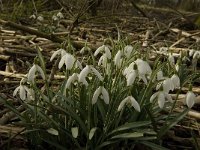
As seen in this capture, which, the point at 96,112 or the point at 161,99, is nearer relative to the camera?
the point at 161,99

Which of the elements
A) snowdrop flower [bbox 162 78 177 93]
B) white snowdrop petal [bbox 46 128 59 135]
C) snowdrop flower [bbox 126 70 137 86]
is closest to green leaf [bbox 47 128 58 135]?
white snowdrop petal [bbox 46 128 59 135]

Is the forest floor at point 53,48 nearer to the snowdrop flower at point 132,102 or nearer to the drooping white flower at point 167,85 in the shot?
the drooping white flower at point 167,85

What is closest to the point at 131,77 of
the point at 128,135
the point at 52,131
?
the point at 128,135

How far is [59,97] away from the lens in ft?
8.22

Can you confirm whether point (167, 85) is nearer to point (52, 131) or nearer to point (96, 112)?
point (96, 112)

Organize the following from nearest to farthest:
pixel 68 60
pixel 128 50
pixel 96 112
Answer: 1. pixel 68 60
2. pixel 96 112
3. pixel 128 50

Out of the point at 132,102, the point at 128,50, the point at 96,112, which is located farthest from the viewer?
the point at 128,50

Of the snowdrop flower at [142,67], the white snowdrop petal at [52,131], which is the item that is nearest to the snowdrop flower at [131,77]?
the snowdrop flower at [142,67]

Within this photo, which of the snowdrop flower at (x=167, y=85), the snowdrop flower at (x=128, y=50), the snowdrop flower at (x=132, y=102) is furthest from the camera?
the snowdrop flower at (x=128, y=50)

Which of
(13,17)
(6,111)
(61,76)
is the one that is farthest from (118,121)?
(13,17)

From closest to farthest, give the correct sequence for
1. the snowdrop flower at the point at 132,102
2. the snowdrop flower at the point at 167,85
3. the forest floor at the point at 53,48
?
the snowdrop flower at the point at 132,102 < the snowdrop flower at the point at 167,85 < the forest floor at the point at 53,48

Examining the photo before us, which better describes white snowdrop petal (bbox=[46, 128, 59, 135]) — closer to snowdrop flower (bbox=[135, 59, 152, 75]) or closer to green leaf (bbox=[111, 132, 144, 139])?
green leaf (bbox=[111, 132, 144, 139])

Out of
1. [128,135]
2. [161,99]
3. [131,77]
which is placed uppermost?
[131,77]

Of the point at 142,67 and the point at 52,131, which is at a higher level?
the point at 142,67
